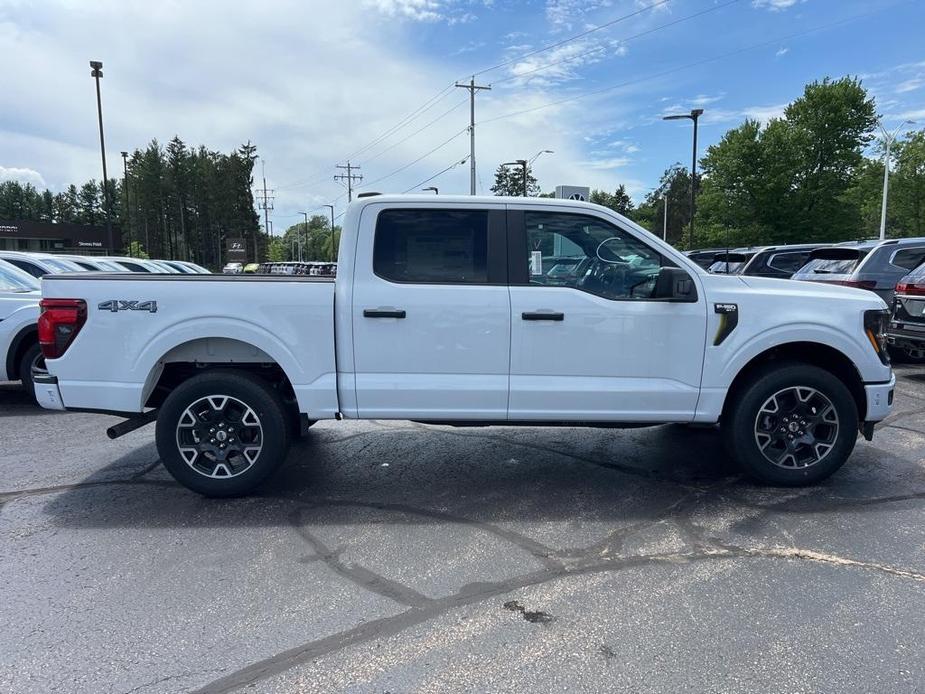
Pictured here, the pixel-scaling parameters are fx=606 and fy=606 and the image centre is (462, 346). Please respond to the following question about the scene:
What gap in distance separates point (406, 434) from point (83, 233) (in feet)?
309

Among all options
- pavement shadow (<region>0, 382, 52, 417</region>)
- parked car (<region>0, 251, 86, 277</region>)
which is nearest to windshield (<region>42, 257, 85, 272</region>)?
parked car (<region>0, 251, 86, 277</region>)

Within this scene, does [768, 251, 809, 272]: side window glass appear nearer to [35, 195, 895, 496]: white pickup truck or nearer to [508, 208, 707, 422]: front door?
[35, 195, 895, 496]: white pickup truck

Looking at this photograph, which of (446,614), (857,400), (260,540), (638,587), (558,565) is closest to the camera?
(446,614)

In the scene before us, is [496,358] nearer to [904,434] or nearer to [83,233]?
[904,434]

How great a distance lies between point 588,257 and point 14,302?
23.0ft

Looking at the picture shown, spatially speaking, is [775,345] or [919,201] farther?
[919,201]

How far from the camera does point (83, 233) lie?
83438mm

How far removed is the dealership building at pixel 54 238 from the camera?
78625mm

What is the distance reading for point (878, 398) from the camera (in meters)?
4.38

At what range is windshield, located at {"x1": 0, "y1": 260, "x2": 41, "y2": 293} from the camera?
303 inches

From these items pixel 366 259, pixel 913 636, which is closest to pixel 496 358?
pixel 366 259

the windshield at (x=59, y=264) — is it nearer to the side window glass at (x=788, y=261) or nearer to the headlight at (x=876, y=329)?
the headlight at (x=876, y=329)

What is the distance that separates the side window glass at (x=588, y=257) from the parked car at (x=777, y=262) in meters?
8.84

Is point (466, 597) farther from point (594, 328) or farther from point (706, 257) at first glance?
point (706, 257)
